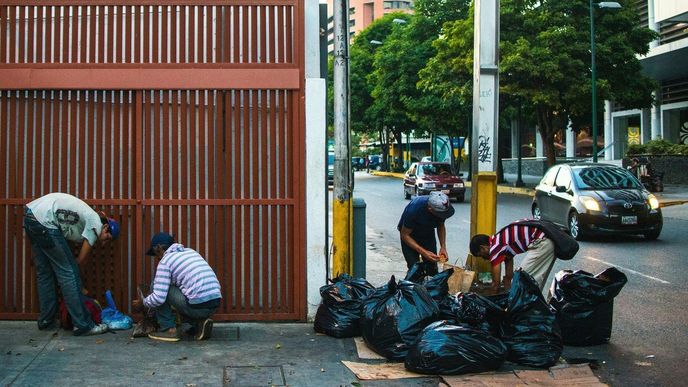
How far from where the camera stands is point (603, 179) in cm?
1544

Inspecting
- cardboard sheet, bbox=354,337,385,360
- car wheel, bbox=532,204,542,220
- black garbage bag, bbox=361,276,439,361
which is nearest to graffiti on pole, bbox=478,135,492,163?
black garbage bag, bbox=361,276,439,361

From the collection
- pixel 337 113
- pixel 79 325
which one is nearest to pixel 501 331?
pixel 337 113

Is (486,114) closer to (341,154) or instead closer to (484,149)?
(484,149)

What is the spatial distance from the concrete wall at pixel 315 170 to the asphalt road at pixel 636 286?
7.57 feet

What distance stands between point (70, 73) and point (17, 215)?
1.44m

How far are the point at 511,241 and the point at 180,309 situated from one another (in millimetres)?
2987

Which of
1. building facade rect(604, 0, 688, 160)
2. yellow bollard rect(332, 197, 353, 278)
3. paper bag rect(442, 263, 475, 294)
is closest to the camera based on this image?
paper bag rect(442, 263, 475, 294)

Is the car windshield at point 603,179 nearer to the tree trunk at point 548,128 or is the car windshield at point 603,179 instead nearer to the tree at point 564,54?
the tree at point 564,54

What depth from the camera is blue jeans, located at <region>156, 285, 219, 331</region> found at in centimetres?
684

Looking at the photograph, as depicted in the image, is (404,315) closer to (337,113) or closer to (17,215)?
(337,113)

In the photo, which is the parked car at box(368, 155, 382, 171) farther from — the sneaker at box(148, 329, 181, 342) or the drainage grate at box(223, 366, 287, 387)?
the drainage grate at box(223, 366, 287, 387)

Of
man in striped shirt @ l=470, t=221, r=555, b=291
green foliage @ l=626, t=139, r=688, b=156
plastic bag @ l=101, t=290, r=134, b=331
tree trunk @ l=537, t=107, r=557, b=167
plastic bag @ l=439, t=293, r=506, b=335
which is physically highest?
tree trunk @ l=537, t=107, r=557, b=167

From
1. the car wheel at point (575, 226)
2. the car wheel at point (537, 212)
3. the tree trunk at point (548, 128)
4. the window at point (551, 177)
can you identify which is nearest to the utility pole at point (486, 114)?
the car wheel at point (575, 226)

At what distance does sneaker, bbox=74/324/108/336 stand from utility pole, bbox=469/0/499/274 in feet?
12.5
